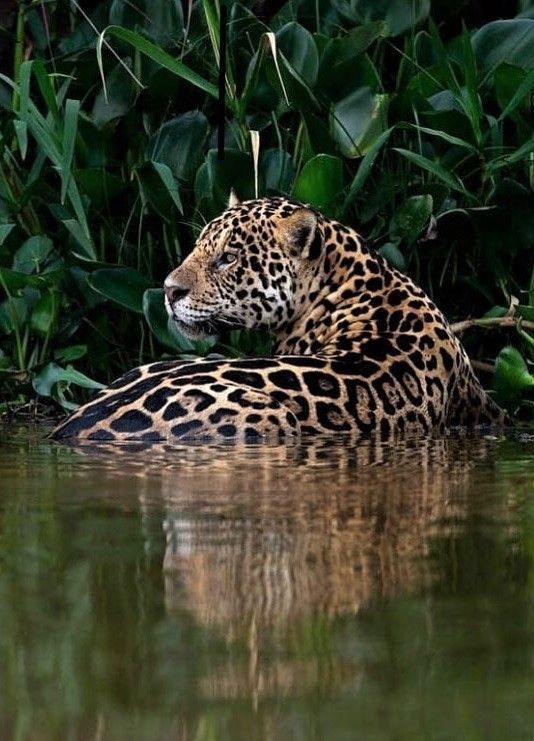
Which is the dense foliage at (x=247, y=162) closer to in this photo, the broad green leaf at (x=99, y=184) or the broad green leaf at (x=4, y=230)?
the broad green leaf at (x=99, y=184)

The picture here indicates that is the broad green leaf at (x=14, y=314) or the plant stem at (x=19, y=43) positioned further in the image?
the plant stem at (x=19, y=43)

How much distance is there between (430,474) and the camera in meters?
4.66

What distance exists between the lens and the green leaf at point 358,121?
25.4 feet

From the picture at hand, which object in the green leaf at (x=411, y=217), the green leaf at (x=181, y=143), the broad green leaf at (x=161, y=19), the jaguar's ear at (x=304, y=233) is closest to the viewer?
the jaguar's ear at (x=304, y=233)

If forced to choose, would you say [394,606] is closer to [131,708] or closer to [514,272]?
[131,708]

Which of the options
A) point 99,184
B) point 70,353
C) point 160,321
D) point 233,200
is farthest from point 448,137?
point 70,353

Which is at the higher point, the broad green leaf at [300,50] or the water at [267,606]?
the broad green leaf at [300,50]

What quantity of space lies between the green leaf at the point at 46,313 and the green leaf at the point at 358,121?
1.48m

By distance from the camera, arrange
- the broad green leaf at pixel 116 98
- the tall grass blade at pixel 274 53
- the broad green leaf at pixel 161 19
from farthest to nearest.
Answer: the broad green leaf at pixel 161 19 → the broad green leaf at pixel 116 98 → the tall grass blade at pixel 274 53

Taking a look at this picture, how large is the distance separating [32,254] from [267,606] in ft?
18.1

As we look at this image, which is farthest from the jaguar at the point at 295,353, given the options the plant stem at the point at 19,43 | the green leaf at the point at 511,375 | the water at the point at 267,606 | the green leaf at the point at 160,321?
the plant stem at the point at 19,43

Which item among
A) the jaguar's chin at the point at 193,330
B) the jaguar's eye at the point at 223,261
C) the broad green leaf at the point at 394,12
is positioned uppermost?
the broad green leaf at the point at 394,12

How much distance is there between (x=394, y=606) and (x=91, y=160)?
5.75 m

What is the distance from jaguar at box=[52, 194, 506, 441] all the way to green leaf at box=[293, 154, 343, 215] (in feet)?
1.07
